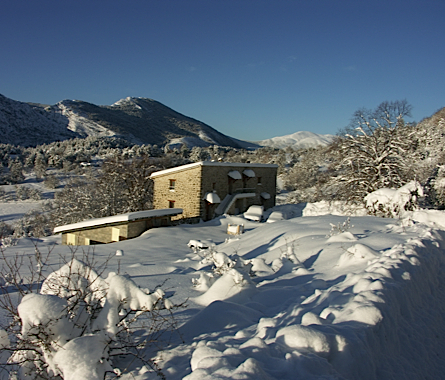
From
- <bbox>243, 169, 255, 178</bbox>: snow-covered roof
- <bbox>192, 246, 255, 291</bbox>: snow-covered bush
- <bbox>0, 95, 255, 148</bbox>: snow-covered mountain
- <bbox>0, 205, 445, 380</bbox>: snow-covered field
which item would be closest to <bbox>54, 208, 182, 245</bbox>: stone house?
<bbox>0, 205, 445, 380</bbox>: snow-covered field

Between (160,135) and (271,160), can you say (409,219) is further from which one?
(160,135)

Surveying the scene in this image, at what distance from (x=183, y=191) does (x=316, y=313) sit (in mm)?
17522

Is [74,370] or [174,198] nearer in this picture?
[74,370]

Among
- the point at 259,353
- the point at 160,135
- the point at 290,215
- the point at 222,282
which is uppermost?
the point at 160,135

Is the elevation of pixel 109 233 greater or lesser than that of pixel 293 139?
lesser

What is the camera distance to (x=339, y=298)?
3.79m

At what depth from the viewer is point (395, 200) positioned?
13.2m

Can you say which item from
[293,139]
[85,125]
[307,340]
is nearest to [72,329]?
[307,340]

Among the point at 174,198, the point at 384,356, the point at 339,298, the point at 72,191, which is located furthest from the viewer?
the point at 72,191

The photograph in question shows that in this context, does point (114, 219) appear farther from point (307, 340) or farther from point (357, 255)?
point (307, 340)

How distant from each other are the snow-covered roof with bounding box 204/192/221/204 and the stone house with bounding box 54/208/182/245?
511cm

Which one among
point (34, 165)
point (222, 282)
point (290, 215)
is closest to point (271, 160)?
point (290, 215)

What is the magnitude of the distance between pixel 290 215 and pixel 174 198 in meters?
8.59

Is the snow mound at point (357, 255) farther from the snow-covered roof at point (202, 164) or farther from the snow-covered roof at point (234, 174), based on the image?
the snow-covered roof at point (234, 174)
